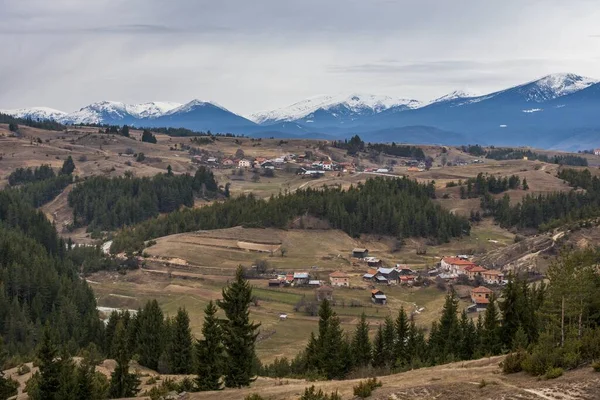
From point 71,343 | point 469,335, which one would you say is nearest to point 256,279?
point 71,343

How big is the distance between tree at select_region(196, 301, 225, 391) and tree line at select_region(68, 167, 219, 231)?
12306cm

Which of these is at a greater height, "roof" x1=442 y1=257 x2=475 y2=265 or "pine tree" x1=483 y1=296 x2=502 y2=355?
"pine tree" x1=483 y1=296 x2=502 y2=355

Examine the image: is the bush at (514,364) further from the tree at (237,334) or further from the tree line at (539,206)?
the tree line at (539,206)

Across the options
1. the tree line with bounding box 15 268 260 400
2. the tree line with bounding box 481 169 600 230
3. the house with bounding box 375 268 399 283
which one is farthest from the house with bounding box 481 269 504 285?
the tree line with bounding box 15 268 260 400

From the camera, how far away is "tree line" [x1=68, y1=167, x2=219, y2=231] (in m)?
161

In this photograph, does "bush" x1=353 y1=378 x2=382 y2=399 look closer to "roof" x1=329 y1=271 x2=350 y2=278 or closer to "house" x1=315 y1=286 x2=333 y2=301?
"house" x1=315 y1=286 x2=333 y2=301

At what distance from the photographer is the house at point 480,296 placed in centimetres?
8719

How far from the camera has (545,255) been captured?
102875mm

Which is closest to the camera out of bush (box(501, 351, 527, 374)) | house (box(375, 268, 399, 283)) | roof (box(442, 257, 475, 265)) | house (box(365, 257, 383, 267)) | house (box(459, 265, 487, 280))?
bush (box(501, 351, 527, 374))

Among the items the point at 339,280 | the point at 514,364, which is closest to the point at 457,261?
the point at 339,280

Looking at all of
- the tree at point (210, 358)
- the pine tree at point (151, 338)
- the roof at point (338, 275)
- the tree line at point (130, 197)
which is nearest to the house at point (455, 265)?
the roof at point (338, 275)

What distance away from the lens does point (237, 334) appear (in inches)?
1531

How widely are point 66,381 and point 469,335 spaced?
31.4 meters

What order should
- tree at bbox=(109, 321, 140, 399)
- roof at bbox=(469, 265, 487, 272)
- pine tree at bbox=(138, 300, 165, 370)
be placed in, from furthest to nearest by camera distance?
roof at bbox=(469, 265, 487, 272)
pine tree at bbox=(138, 300, 165, 370)
tree at bbox=(109, 321, 140, 399)
